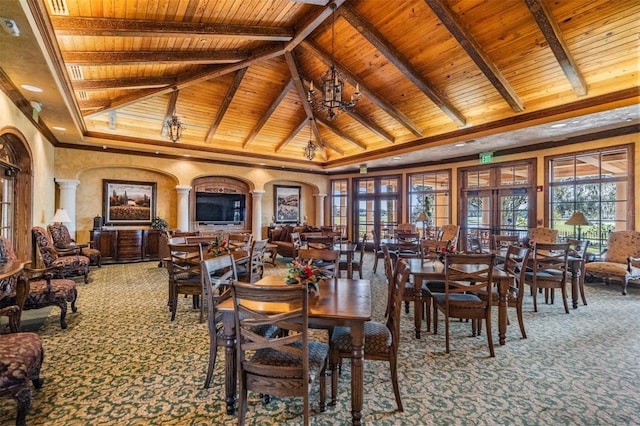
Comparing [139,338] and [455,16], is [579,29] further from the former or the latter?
[139,338]

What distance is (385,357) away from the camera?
222 cm

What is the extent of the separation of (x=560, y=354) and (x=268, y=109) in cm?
736

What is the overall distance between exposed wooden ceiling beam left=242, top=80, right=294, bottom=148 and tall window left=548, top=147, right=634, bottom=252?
6248 mm

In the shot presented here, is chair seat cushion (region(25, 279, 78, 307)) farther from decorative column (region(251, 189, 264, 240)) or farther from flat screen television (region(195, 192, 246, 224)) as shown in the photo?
decorative column (region(251, 189, 264, 240))

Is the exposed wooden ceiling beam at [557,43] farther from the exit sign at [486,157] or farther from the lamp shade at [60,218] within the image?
the lamp shade at [60,218]

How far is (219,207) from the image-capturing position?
1038 centimetres

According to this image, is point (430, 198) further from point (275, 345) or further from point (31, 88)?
point (31, 88)

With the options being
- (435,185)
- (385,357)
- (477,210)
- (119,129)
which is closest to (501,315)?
(385,357)

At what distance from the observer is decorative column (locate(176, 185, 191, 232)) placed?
9.10 m

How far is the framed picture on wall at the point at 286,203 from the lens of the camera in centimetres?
1172

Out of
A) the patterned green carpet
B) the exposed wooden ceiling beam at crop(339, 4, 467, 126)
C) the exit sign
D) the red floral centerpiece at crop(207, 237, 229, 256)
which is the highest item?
the exposed wooden ceiling beam at crop(339, 4, 467, 126)

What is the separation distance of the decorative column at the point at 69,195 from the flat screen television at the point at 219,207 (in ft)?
10.4

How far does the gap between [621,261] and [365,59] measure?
6166 mm

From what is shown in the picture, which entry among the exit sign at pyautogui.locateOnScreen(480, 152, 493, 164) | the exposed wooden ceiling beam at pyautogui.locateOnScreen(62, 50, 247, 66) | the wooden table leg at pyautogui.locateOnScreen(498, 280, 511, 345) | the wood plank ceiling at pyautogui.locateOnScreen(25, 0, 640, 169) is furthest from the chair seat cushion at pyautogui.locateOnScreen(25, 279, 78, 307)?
the exit sign at pyautogui.locateOnScreen(480, 152, 493, 164)
